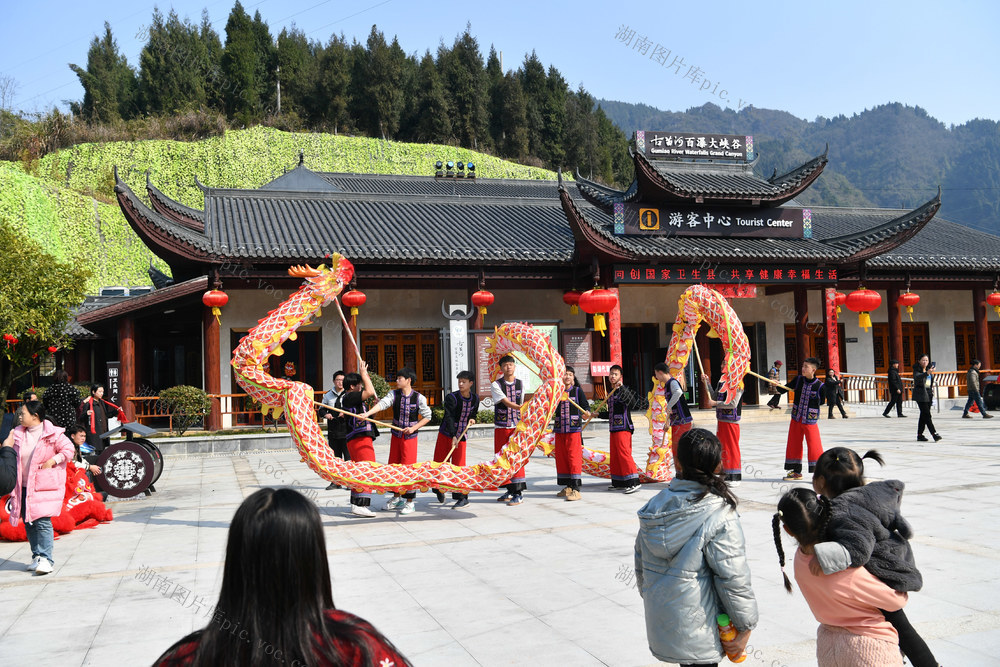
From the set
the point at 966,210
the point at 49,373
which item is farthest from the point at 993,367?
the point at 966,210

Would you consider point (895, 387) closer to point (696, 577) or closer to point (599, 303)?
point (599, 303)

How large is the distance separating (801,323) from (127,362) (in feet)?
49.5

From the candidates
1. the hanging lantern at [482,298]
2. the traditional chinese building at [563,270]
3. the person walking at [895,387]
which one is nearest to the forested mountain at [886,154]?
the traditional chinese building at [563,270]

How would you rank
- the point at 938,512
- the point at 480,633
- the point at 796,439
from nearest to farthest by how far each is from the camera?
the point at 480,633
the point at 938,512
the point at 796,439

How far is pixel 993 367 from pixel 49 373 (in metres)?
26.9

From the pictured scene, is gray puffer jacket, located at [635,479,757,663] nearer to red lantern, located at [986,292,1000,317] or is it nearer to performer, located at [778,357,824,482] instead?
Result: performer, located at [778,357,824,482]

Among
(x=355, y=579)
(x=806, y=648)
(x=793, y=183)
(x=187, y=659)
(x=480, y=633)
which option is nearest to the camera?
(x=187, y=659)

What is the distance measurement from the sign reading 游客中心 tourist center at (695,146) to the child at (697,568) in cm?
1772

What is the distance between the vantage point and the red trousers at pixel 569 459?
8.42 meters

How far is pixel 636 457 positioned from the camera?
37.9 ft

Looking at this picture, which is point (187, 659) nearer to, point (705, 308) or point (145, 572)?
point (145, 572)

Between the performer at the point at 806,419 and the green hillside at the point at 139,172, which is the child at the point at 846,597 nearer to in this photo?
the performer at the point at 806,419

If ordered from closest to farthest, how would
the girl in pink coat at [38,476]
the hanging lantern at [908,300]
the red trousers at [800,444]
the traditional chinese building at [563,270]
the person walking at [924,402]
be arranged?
the girl in pink coat at [38,476] → the red trousers at [800,444] → the person walking at [924,402] → the traditional chinese building at [563,270] → the hanging lantern at [908,300]

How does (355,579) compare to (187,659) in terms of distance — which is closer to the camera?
(187,659)
